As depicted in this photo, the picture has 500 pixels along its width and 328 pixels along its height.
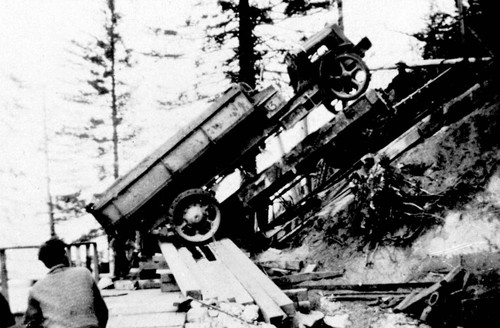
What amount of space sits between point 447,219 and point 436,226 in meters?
0.24

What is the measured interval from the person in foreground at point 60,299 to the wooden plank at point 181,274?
2010mm

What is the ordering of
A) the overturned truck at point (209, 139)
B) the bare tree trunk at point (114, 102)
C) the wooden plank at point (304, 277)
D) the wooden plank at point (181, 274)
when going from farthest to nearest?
1. the bare tree trunk at point (114, 102)
2. the overturned truck at point (209, 139)
3. the wooden plank at point (304, 277)
4. the wooden plank at point (181, 274)

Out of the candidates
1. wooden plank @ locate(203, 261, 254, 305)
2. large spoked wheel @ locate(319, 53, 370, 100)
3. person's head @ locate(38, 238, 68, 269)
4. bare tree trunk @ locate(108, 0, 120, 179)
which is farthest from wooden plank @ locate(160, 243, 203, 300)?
bare tree trunk @ locate(108, 0, 120, 179)

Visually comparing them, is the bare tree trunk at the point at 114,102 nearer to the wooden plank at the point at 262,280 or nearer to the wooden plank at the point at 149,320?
the wooden plank at the point at 262,280

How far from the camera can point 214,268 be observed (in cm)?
665

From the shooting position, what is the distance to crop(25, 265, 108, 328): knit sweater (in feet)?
10.2

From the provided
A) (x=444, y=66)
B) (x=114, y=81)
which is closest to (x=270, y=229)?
(x=444, y=66)

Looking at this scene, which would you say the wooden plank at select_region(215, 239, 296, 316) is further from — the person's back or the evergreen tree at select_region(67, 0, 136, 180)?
the evergreen tree at select_region(67, 0, 136, 180)

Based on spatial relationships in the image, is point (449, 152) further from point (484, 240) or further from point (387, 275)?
point (387, 275)

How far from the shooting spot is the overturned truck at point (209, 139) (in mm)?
8016

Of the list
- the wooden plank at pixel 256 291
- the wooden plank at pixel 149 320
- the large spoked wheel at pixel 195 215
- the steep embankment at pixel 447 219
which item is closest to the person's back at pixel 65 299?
the wooden plank at pixel 149 320

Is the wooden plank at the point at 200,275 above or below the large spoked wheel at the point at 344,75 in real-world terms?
below

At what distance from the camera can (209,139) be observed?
8.10 metres

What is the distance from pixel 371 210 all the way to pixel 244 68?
21.6 ft
